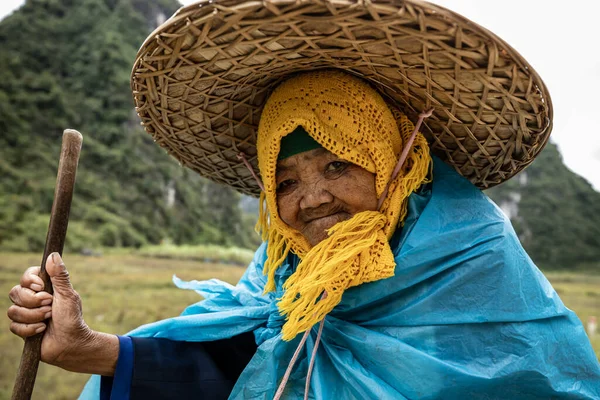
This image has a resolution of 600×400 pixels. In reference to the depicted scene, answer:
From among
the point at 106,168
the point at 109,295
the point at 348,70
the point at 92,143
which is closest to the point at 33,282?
the point at 348,70

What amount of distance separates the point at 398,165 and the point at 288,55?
21.0 inches

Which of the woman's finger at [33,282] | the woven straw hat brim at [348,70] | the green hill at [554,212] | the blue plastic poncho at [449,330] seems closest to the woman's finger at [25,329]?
the woman's finger at [33,282]

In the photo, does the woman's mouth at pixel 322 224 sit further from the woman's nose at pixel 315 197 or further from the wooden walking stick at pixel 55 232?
the wooden walking stick at pixel 55 232

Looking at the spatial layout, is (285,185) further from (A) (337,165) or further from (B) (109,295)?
(B) (109,295)

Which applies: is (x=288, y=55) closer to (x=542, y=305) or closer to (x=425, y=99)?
(x=425, y=99)

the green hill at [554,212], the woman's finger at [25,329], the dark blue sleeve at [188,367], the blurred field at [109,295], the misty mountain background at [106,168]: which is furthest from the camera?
the green hill at [554,212]

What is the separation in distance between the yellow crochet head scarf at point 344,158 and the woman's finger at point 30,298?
736 mm

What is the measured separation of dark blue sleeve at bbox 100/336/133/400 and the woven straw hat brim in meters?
0.84

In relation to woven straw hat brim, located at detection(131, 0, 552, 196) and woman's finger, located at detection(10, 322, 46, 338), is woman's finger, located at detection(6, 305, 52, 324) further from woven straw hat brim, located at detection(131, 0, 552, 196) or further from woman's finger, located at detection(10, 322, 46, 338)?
woven straw hat brim, located at detection(131, 0, 552, 196)

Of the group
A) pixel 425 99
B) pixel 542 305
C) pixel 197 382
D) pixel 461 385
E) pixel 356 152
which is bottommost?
pixel 197 382

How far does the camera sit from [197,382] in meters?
1.76

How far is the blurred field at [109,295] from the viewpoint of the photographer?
14.0 ft

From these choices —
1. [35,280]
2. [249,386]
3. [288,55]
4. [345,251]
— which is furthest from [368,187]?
[35,280]

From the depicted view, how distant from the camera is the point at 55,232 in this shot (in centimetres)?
149
